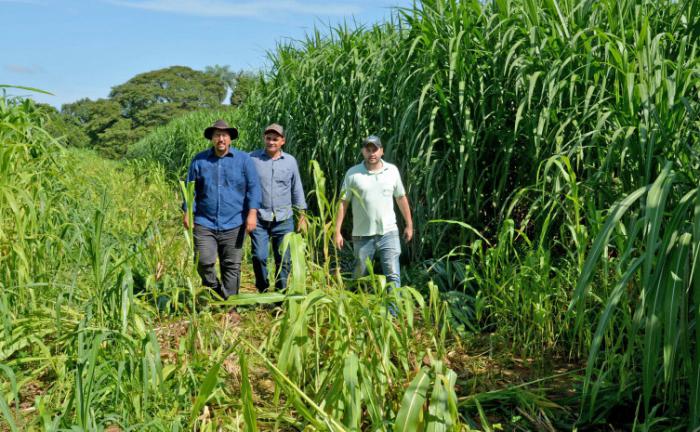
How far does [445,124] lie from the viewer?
426cm

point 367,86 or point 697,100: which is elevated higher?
point 367,86

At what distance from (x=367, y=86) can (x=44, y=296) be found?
10.4 feet

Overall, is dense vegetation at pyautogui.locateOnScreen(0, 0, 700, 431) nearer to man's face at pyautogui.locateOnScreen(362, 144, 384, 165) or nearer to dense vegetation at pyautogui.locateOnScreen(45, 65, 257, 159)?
man's face at pyautogui.locateOnScreen(362, 144, 384, 165)

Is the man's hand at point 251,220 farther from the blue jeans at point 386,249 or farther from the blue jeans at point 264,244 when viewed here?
the blue jeans at point 386,249

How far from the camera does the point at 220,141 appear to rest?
4359 millimetres

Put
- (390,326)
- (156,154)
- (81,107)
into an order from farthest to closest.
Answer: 1. (81,107)
2. (156,154)
3. (390,326)

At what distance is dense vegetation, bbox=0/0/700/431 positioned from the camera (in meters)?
2.03

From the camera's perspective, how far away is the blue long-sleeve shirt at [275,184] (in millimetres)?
4719

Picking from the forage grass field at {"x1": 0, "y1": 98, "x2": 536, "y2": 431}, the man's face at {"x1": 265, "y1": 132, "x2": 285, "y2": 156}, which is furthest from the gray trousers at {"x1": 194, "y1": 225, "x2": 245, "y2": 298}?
the forage grass field at {"x1": 0, "y1": 98, "x2": 536, "y2": 431}

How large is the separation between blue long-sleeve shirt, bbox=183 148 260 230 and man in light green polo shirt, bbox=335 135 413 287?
0.80 meters

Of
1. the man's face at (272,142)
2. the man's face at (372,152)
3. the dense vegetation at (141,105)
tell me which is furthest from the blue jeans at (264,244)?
the dense vegetation at (141,105)

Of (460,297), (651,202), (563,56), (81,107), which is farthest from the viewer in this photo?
(81,107)

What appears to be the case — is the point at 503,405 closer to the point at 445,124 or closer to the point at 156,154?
the point at 445,124

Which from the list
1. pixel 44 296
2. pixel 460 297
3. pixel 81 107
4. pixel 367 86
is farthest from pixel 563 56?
pixel 81 107
